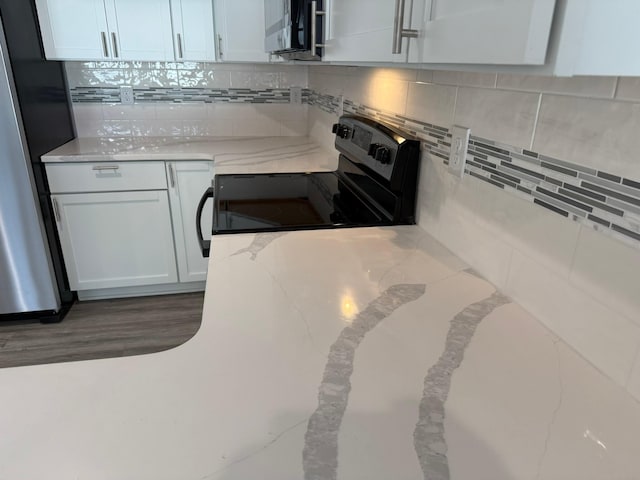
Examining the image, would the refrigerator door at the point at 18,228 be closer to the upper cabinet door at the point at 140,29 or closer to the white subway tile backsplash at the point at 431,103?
the upper cabinet door at the point at 140,29

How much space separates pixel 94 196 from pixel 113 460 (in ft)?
6.90

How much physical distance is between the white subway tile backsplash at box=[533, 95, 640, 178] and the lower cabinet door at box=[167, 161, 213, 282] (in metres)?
1.81

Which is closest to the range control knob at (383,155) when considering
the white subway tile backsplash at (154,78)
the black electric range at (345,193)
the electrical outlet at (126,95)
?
the black electric range at (345,193)

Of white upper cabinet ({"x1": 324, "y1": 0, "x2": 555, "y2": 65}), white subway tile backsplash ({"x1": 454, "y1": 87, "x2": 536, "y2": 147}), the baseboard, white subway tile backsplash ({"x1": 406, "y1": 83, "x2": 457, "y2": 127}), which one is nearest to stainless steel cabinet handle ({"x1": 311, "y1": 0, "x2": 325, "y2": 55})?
white upper cabinet ({"x1": 324, "y1": 0, "x2": 555, "y2": 65})

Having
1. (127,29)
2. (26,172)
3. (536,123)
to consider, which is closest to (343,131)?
(536,123)

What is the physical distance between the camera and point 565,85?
2.52 ft

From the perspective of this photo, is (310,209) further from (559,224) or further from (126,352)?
(126,352)

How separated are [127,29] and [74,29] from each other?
0.26 meters

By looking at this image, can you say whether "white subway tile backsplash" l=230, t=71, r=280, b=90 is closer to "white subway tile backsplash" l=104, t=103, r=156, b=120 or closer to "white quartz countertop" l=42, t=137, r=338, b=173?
"white quartz countertop" l=42, t=137, r=338, b=173

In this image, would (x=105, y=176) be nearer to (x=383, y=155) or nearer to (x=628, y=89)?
(x=383, y=155)

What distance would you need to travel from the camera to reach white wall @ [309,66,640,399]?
0.68 meters

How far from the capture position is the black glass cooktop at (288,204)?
1.37 meters

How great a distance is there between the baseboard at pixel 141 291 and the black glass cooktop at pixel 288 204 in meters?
1.03

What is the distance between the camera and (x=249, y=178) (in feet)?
6.37
